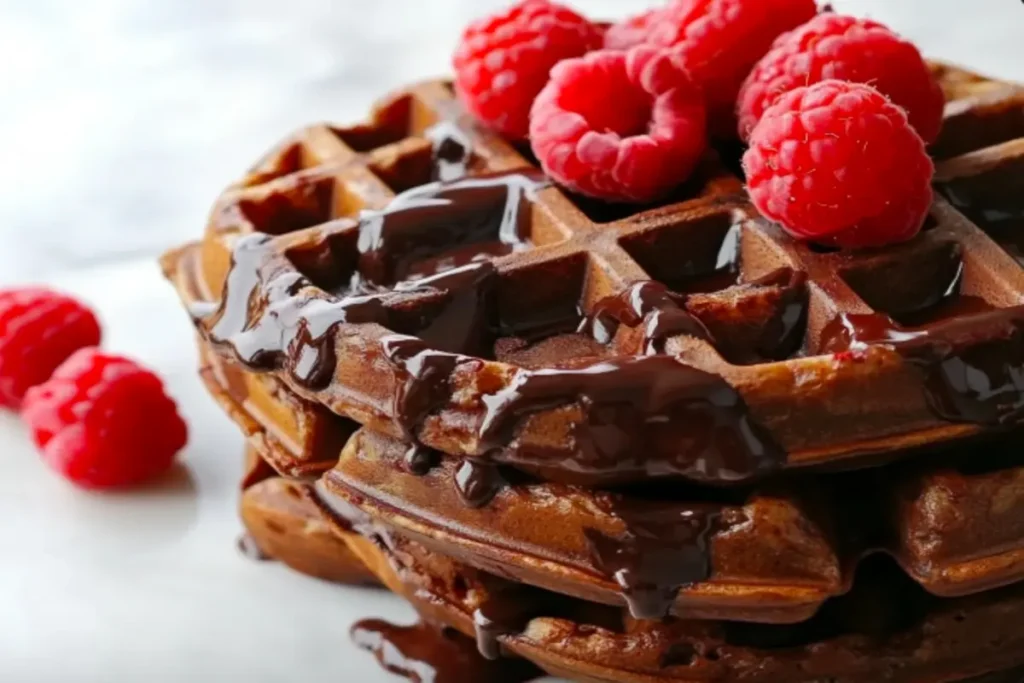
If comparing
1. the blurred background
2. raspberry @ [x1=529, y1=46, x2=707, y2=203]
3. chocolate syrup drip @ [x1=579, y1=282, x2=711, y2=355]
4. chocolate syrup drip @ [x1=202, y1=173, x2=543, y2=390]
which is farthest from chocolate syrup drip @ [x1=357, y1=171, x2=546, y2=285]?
the blurred background

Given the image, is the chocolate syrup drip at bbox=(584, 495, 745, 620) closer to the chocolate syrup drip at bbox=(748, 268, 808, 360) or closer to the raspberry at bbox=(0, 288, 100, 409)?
the chocolate syrup drip at bbox=(748, 268, 808, 360)

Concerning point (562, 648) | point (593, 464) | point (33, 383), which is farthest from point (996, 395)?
point (33, 383)

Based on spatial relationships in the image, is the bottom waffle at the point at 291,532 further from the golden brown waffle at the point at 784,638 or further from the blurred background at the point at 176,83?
the blurred background at the point at 176,83

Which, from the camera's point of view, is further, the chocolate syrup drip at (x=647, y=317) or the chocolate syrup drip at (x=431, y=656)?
the chocolate syrup drip at (x=431, y=656)

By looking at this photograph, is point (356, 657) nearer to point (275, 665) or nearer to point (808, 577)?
point (275, 665)

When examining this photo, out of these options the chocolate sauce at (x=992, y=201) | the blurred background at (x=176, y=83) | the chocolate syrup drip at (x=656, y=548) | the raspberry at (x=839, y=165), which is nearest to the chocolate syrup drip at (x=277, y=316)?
the chocolate syrup drip at (x=656, y=548)

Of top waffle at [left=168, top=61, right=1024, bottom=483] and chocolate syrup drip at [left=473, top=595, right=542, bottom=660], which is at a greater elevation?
top waffle at [left=168, top=61, right=1024, bottom=483]

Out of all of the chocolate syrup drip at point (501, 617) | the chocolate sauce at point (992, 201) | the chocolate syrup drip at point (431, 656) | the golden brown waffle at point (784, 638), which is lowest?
the chocolate syrup drip at point (431, 656)
